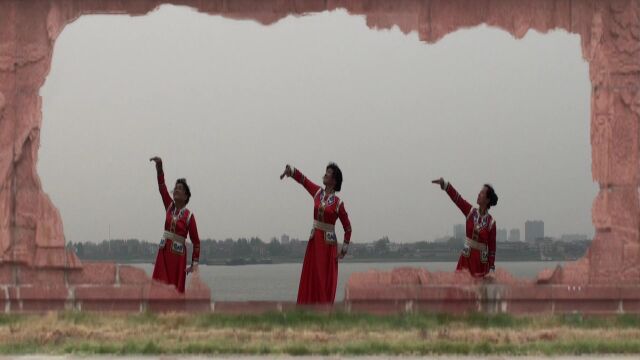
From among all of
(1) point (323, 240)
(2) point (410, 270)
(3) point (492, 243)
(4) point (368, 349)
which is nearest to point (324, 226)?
(1) point (323, 240)

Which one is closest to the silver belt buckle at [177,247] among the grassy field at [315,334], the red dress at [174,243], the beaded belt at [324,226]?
the red dress at [174,243]

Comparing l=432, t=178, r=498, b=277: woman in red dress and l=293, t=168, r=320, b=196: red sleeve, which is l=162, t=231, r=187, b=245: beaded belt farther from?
l=432, t=178, r=498, b=277: woman in red dress

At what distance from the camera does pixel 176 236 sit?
32.8 feet

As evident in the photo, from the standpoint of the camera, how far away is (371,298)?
9672 mm

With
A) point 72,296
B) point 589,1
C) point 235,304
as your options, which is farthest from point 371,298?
point 589,1

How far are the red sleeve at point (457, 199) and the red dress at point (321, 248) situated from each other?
3.15 feet

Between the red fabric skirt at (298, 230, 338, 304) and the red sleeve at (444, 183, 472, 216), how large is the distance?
1.13 m

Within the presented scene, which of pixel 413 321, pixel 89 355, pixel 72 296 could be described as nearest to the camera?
pixel 89 355

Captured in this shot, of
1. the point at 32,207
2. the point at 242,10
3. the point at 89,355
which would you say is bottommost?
the point at 89,355

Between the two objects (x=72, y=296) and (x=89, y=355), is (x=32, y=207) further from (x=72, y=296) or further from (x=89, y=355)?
(x=89, y=355)

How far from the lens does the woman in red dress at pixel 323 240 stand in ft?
32.2

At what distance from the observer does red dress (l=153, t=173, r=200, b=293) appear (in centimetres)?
995

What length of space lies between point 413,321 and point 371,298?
0.61 m

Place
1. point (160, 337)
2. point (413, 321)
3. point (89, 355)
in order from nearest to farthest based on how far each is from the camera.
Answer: point (89, 355)
point (160, 337)
point (413, 321)
